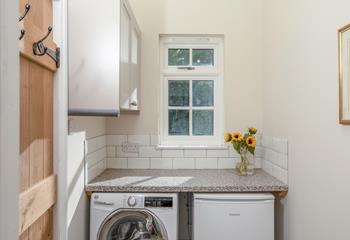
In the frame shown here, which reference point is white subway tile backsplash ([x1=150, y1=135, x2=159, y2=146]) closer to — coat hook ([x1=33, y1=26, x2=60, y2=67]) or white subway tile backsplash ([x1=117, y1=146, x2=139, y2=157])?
white subway tile backsplash ([x1=117, y1=146, x2=139, y2=157])

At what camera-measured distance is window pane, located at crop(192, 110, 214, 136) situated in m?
2.51

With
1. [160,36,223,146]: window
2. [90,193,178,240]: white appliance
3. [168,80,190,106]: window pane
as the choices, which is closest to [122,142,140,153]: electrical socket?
[160,36,223,146]: window

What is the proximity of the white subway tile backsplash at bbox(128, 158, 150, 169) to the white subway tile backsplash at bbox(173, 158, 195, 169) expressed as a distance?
27cm

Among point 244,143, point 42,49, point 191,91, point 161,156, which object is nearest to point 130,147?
point 161,156

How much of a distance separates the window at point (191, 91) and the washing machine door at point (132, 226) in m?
0.84

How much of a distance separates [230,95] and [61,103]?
1.57 m

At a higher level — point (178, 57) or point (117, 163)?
point (178, 57)

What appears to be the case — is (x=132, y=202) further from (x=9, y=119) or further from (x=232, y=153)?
(x=9, y=119)

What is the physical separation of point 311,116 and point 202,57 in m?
1.30

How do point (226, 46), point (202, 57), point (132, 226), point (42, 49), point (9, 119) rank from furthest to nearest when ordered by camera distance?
point (202, 57), point (226, 46), point (132, 226), point (42, 49), point (9, 119)

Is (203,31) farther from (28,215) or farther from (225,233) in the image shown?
(28,215)

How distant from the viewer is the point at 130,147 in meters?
2.40

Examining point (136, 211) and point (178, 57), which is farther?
point (178, 57)

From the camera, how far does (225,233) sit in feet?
5.77
